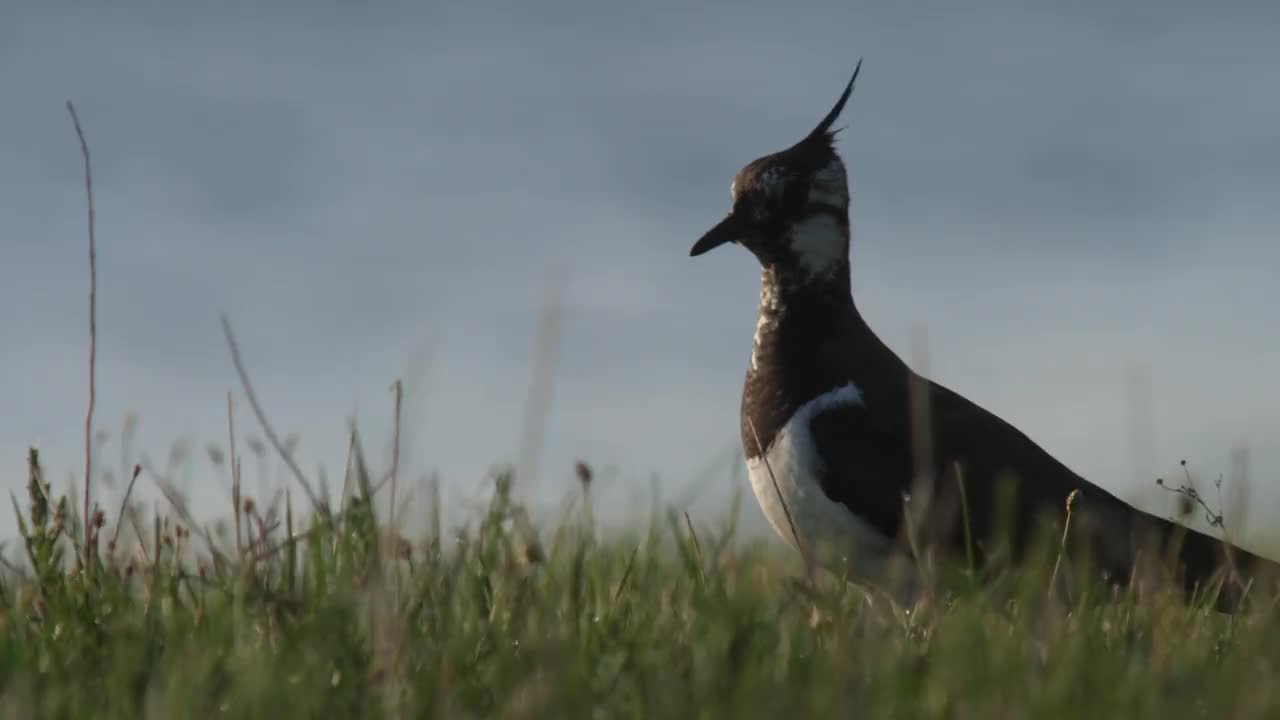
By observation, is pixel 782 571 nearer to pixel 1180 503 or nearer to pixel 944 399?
pixel 1180 503

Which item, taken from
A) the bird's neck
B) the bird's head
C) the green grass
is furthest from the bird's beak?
the green grass

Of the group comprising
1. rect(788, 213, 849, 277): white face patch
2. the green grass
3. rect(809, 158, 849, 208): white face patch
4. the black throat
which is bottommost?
the green grass

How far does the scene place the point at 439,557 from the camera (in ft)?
13.0

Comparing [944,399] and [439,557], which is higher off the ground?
[944,399]

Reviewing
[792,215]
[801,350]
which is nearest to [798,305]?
[801,350]

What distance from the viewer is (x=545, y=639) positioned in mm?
3281

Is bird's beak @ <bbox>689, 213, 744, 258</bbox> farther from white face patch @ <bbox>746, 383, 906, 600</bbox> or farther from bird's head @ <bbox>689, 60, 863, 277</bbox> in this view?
white face patch @ <bbox>746, 383, 906, 600</bbox>

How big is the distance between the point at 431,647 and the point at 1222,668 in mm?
2096

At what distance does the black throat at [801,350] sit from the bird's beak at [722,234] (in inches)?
8.5

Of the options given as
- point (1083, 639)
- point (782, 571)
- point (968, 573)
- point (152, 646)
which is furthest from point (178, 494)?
point (1083, 639)

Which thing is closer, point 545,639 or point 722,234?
point 545,639

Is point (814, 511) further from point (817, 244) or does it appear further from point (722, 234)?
point (722, 234)

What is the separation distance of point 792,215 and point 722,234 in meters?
0.32

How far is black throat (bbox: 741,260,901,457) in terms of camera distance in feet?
18.3
